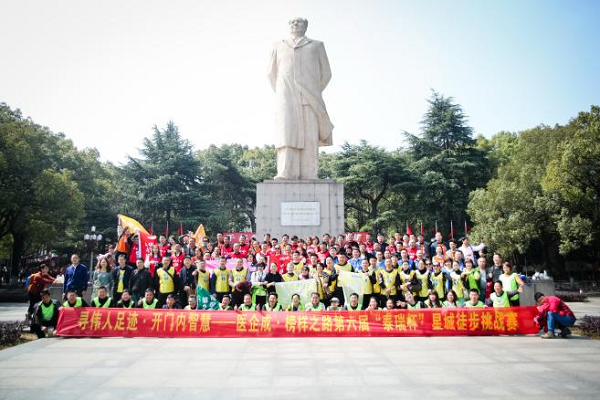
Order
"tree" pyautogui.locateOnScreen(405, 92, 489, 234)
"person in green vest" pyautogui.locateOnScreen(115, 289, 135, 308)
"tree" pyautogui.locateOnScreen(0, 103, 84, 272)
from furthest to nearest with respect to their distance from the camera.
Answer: "tree" pyautogui.locateOnScreen(405, 92, 489, 234), "tree" pyautogui.locateOnScreen(0, 103, 84, 272), "person in green vest" pyautogui.locateOnScreen(115, 289, 135, 308)

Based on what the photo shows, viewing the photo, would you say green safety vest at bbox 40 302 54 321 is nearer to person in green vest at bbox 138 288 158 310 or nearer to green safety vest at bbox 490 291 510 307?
person in green vest at bbox 138 288 158 310

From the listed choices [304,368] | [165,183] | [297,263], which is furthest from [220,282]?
[165,183]

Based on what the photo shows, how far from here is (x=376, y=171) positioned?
87.1 ft

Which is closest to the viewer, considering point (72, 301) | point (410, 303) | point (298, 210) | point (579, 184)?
point (72, 301)

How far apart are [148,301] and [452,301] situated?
516 cm

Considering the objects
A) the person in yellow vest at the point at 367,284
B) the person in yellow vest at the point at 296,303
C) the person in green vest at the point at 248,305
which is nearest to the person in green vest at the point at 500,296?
the person in yellow vest at the point at 367,284

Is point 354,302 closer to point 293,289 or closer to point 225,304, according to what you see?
point 293,289

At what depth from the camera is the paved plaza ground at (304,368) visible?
4.24 metres

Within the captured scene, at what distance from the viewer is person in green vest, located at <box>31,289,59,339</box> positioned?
7.20 m

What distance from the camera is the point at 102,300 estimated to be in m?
7.56

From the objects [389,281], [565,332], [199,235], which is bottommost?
[565,332]

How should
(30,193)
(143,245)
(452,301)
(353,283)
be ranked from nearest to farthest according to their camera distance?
(452,301)
(353,283)
(143,245)
(30,193)

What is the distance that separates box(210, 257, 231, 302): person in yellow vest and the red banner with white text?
3.71 ft

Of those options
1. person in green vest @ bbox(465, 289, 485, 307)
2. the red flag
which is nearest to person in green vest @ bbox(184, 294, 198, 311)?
the red flag
